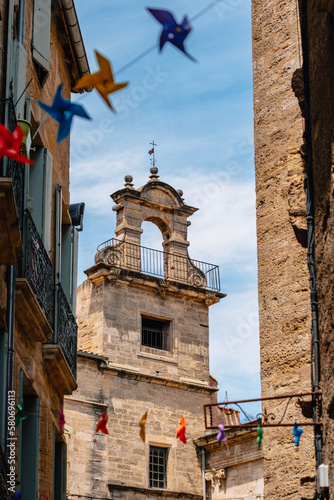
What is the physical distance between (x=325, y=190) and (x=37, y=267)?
162 inches

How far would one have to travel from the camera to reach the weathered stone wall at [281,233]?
9354 mm

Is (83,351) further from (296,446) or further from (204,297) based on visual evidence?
(296,446)

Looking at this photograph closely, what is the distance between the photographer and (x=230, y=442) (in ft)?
88.8

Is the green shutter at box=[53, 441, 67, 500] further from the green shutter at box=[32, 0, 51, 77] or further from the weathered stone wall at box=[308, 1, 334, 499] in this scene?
the weathered stone wall at box=[308, 1, 334, 499]

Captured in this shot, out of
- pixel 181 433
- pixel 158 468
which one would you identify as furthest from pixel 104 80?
pixel 158 468

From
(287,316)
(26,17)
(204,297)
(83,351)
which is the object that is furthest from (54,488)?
(204,297)

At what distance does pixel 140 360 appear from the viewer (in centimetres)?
2842

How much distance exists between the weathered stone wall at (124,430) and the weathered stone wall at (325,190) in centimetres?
1821

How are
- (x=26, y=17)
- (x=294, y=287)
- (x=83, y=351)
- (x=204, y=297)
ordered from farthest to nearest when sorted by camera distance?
1. (x=204, y=297)
2. (x=83, y=351)
3. (x=26, y=17)
4. (x=294, y=287)

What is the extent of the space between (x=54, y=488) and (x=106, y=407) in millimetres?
13858

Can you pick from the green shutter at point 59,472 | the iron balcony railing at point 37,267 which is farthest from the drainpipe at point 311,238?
the green shutter at point 59,472

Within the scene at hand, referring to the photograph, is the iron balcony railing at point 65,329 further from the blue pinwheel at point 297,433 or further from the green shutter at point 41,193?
the blue pinwheel at point 297,433

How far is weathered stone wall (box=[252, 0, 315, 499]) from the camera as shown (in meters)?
9.35

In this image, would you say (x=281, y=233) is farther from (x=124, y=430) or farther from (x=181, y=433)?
(x=124, y=430)
